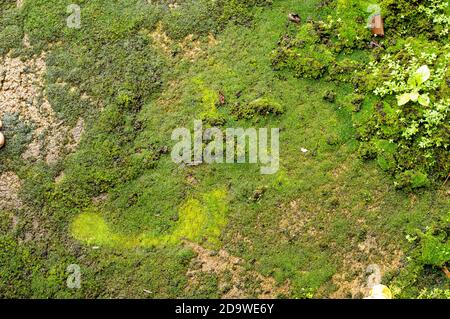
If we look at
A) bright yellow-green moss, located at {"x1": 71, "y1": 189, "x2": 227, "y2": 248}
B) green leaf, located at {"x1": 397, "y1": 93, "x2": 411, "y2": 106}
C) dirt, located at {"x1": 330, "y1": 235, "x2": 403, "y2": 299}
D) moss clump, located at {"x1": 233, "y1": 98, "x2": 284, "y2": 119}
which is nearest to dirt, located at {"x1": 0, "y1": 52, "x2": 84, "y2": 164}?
bright yellow-green moss, located at {"x1": 71, "y1": 189, "x2": 227, "y2": 248}

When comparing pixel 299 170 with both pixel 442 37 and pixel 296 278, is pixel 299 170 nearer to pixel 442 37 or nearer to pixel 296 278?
pixel 296 278

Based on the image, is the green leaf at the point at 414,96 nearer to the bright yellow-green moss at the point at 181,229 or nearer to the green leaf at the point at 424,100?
the green leaf at the point at 424,100

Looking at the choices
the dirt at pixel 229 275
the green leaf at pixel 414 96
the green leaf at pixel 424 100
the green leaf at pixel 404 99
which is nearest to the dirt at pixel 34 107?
the dirt at pixel 229 275

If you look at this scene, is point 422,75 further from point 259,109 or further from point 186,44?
point 186,44

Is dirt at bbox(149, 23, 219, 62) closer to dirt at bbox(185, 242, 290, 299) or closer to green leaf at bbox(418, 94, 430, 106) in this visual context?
dirt at bbox(185, 242, 290, 299)

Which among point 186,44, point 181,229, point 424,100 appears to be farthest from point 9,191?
point 424,100

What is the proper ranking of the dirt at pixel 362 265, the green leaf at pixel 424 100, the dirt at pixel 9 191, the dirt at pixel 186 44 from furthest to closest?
the dirt at pixel 186 44 → the dirt at pixel 9 191 → the green leaf at pixel 424 100 → the dirt at pixel 362 265
